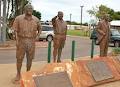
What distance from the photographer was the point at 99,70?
12.1 metres

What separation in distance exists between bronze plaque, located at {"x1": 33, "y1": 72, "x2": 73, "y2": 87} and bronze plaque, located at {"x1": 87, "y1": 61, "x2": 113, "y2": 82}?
1726mm

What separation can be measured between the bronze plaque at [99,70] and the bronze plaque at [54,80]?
1.73 m

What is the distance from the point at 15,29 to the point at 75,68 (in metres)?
1.94

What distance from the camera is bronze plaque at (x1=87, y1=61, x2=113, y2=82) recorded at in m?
11.8

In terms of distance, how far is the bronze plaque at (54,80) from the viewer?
933 cm

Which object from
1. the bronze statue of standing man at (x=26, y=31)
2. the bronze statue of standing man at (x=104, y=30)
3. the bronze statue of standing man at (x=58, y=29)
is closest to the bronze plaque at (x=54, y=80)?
the bronze statue of standing man at (x=26, y=31)

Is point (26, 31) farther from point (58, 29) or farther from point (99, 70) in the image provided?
point (58, 29)

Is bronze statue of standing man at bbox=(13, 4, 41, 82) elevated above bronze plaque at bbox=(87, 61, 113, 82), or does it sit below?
above

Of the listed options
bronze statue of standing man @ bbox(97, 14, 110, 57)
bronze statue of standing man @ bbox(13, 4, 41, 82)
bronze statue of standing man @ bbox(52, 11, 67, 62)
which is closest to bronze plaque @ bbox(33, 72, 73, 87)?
bronze statue of standing man @ bbox(13, 4, 41, 82)

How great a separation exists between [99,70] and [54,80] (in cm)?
276

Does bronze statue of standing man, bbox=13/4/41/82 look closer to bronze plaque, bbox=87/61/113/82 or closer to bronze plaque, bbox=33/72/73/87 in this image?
bronze plaque, bbox=33/72/73/87

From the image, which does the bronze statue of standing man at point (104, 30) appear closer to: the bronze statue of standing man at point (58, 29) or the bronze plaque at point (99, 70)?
the bronze statue of standing man at point (58, 29)

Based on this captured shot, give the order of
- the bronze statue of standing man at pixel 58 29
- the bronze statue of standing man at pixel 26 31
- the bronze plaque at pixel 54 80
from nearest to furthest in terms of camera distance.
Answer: the bronze plaque at pixel 54 80
the bronze statue of standing man at pixel 26 31
the bronze statue of standing man at pixel 58 29

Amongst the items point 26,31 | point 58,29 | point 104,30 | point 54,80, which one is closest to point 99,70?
point 26,31
